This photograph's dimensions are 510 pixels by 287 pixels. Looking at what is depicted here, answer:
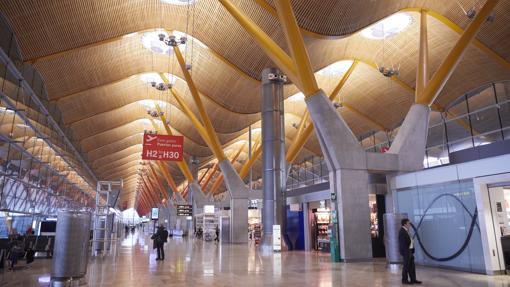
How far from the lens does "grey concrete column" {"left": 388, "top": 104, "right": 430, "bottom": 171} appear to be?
53.2ft

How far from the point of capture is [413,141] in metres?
16.7

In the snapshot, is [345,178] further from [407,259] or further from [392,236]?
[407,259]

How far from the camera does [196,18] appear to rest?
2225 centimetres

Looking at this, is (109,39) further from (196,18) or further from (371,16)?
(371,16)

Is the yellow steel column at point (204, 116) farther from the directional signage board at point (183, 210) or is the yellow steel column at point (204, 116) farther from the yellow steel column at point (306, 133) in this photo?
the directional signage board at point (183, 210)

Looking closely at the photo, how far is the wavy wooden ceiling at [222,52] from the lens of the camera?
18.6 meters

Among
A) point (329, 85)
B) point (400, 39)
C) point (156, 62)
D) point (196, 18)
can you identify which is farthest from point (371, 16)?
point (156, 62)

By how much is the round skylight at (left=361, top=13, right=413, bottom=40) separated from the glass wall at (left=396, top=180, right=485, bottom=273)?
1380 centimetres

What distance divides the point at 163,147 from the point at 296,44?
10.6 metres

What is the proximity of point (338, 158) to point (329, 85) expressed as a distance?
17.7 meters

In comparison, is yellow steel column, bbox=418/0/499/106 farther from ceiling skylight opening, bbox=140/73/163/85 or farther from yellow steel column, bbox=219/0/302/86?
ceiling skylight opening, bbox=140/73/163/85

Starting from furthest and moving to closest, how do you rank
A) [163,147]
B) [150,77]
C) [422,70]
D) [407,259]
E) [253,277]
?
[150,77] < [163,147] < [422,70] < [253,277] < [407,259]

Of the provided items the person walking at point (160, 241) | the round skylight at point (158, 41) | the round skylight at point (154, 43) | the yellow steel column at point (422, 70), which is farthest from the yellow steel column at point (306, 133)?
the person walking at point (160, 241)

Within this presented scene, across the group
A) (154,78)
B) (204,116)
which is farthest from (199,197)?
(204,116)
